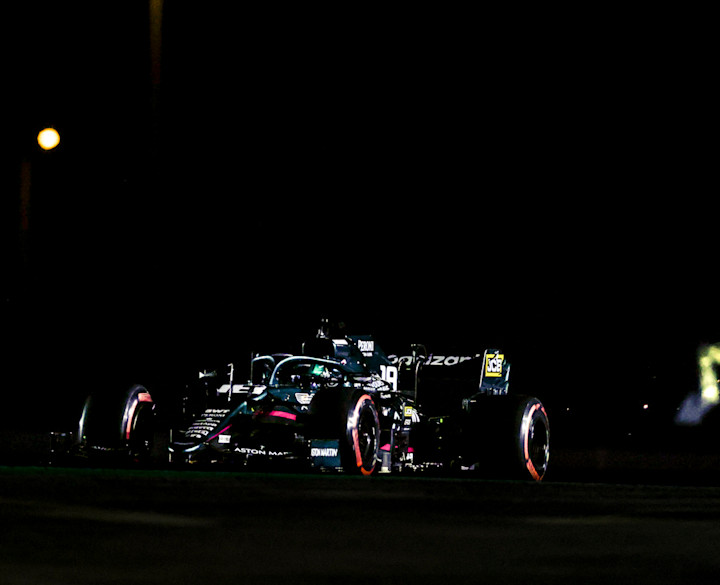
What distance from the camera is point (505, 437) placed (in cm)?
1341

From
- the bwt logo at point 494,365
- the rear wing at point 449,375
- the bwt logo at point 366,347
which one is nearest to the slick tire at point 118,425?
the bwt logo at point 366,347

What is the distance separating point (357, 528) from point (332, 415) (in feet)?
21.2

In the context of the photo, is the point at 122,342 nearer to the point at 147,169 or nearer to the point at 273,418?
the point at 147,169

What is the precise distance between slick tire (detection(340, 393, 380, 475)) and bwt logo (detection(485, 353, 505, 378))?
2.49 meters

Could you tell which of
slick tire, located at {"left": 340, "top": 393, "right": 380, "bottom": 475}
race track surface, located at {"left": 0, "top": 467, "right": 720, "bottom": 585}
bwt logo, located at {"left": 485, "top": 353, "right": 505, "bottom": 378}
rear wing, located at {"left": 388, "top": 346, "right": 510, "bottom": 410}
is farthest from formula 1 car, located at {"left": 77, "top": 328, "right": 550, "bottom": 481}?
race track surface, located at {"left": 0, "top": 467, "right": 720, "bottom": 585}

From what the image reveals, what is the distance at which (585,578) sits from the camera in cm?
466

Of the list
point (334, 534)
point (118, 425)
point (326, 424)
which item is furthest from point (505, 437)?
point (334, 534)

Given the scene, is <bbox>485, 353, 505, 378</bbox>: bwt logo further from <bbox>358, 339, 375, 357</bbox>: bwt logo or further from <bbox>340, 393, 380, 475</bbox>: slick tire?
<bbox>340, 393, 380, 475</bbox>: slick tire

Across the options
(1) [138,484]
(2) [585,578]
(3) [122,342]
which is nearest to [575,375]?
(3) [122,342]

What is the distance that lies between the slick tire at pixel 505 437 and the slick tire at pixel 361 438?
1107 millimetres

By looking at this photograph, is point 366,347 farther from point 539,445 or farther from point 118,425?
point 118,425

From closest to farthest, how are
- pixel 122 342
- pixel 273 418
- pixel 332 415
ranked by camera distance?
pixel 332 415
pixel 273 418
pixel 122 342

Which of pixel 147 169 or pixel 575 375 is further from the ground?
pixel 147 169

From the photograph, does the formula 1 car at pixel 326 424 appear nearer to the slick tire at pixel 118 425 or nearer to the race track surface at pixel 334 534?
the slick tire at pixel 118 425
